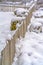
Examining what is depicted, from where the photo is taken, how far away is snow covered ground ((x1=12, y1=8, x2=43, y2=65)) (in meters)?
4.96

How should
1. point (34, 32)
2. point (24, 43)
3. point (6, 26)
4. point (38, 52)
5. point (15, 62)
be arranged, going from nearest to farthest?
point (15, 62), point (38, 52), point (24, 43), point (34, 32), point (6, 26)

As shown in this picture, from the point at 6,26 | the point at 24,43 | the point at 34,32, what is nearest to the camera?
the point at 24,43

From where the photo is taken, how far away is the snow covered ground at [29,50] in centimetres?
496

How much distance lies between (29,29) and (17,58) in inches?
114

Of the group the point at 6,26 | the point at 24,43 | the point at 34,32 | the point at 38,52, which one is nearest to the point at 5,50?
the point at 38,52

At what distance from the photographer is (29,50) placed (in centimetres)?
574

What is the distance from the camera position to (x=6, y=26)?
8.61 m

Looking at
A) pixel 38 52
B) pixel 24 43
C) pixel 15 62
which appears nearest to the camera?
pixel 15 62

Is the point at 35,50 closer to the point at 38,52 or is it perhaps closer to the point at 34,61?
the point at 38,52

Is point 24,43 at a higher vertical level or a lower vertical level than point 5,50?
lower

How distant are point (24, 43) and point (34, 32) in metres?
1.43

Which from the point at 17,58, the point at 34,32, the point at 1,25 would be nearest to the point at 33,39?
the point at 34,32

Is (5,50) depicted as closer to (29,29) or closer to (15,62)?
(15,62)

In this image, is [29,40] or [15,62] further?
[29,40]
